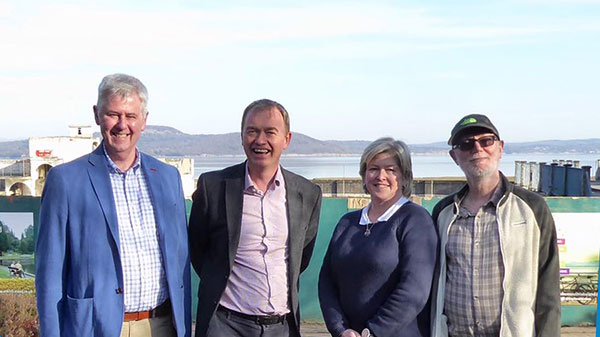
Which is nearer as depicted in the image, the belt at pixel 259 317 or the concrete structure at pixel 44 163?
the belt at pixel 259 317

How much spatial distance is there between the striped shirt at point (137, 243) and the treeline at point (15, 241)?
3.38 metres

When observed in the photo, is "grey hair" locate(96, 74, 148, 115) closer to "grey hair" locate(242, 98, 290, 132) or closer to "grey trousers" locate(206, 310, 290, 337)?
"grey hair" locate(242, 98, 290, 132)

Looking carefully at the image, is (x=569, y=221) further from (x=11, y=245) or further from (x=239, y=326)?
(x=11, y=245)

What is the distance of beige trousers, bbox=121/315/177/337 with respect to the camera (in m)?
3.27

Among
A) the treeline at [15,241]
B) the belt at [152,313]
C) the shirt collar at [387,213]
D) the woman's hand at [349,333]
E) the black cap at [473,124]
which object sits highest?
the black cap at [473,124]

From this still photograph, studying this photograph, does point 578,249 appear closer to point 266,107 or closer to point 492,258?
point 492,258

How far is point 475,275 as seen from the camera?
332 centimetres

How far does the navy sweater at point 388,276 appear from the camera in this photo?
3.26 metres

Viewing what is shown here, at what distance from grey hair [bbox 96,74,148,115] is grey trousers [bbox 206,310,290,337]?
122 cm

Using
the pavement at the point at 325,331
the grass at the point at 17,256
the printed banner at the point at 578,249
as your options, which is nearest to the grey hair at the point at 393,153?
the pavement at the point at 325,331

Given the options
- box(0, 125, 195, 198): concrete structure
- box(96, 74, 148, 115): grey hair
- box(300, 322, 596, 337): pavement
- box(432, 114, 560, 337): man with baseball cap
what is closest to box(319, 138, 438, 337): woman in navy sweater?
box(432, 114, 560, 337): man with baseball cap

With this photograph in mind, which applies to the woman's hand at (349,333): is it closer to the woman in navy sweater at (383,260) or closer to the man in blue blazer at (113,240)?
the woman in navy sweater at (383,260)

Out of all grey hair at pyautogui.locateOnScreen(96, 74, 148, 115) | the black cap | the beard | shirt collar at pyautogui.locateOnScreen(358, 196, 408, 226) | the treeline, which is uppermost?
grey hair at pyautogui.locateOnScreen(96, 74, 148, 115)

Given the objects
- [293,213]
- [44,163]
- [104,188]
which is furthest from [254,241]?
[44,163]
